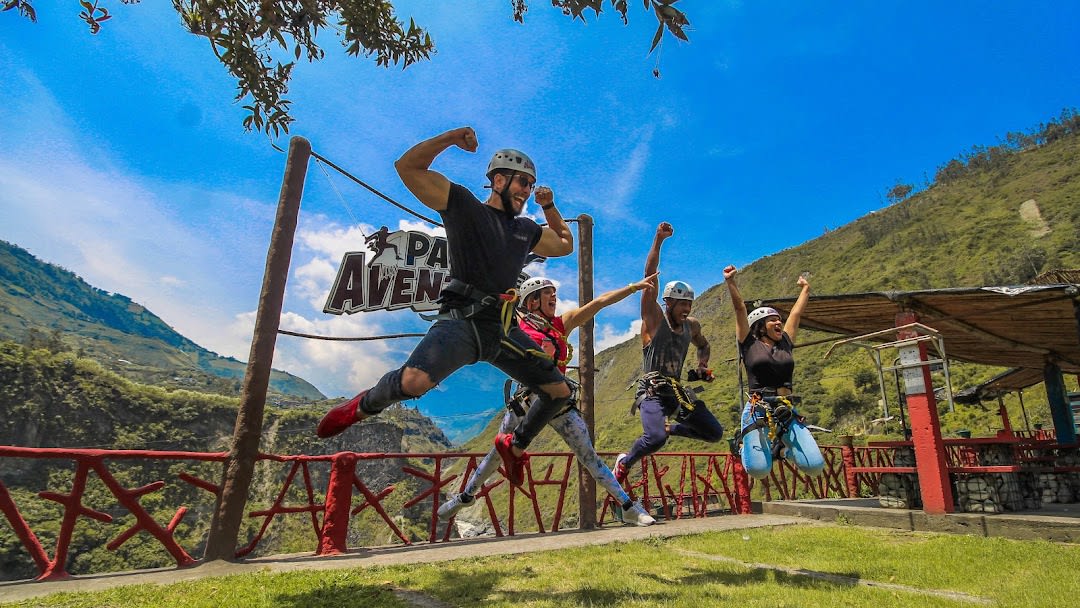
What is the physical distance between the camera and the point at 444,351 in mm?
3539

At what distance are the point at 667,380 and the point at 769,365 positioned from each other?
47.4 inches

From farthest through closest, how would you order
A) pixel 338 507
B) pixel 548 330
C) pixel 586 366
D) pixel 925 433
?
1. pixel 586 366
2. pixel 925 433
3. pixel 338 507
4. pixel 548 330

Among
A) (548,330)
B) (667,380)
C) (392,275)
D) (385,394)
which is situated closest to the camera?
(385,394)

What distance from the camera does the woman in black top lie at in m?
5.17

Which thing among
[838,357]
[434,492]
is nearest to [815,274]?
[838,357]

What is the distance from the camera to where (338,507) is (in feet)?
23.3

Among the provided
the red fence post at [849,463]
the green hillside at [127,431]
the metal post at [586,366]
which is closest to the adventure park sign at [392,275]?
Result: the metal post at [586,366]

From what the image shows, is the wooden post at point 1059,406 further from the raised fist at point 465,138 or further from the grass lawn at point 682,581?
the raised fist at point 465,138

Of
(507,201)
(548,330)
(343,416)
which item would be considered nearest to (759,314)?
(548,330)

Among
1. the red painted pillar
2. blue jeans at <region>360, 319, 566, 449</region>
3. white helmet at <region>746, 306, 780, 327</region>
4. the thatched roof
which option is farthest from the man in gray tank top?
the red painted pillar

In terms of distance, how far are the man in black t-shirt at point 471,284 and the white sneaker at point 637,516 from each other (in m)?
1.57

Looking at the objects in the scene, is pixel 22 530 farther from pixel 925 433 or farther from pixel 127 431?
pixel 127 431

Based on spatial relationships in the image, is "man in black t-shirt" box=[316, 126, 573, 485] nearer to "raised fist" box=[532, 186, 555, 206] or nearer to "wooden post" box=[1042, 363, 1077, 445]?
"raised fist" box=[532, 186, 555, 206]

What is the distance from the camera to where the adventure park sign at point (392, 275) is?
1240 cm
